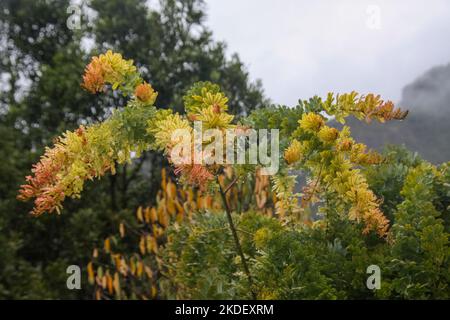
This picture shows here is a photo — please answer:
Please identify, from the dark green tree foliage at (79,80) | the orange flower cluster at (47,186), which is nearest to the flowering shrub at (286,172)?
the orange flower cluster at (47,186)

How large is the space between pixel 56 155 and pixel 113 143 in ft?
0.59

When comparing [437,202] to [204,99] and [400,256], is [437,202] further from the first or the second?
[204,99]

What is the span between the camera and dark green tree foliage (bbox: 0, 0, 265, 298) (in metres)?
8.20

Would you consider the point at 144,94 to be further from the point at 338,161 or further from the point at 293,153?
the point at 338,161

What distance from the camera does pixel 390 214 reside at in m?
2.29

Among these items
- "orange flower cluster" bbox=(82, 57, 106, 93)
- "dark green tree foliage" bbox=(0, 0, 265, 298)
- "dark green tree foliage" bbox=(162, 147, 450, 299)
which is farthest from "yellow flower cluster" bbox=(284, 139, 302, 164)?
"dark green tree foliage" bbox=(0, 0, 265, 298)

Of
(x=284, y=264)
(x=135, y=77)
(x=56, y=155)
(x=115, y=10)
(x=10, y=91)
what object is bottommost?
(x=284, y=264)

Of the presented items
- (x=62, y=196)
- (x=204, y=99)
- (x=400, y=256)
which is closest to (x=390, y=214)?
(x=400, y=256)

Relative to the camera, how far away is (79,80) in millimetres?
8836

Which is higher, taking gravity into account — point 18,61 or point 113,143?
point 18,61

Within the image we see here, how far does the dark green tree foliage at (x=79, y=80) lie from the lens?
820cm

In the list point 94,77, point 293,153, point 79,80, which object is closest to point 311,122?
point 293,153

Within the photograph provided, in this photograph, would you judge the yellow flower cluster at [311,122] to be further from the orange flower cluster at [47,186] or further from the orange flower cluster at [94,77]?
the orange flower cluster at [47,186]

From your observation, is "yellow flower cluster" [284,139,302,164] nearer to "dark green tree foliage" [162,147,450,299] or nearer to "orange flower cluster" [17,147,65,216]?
"dark green tree foliage" [162,147,450,299]
